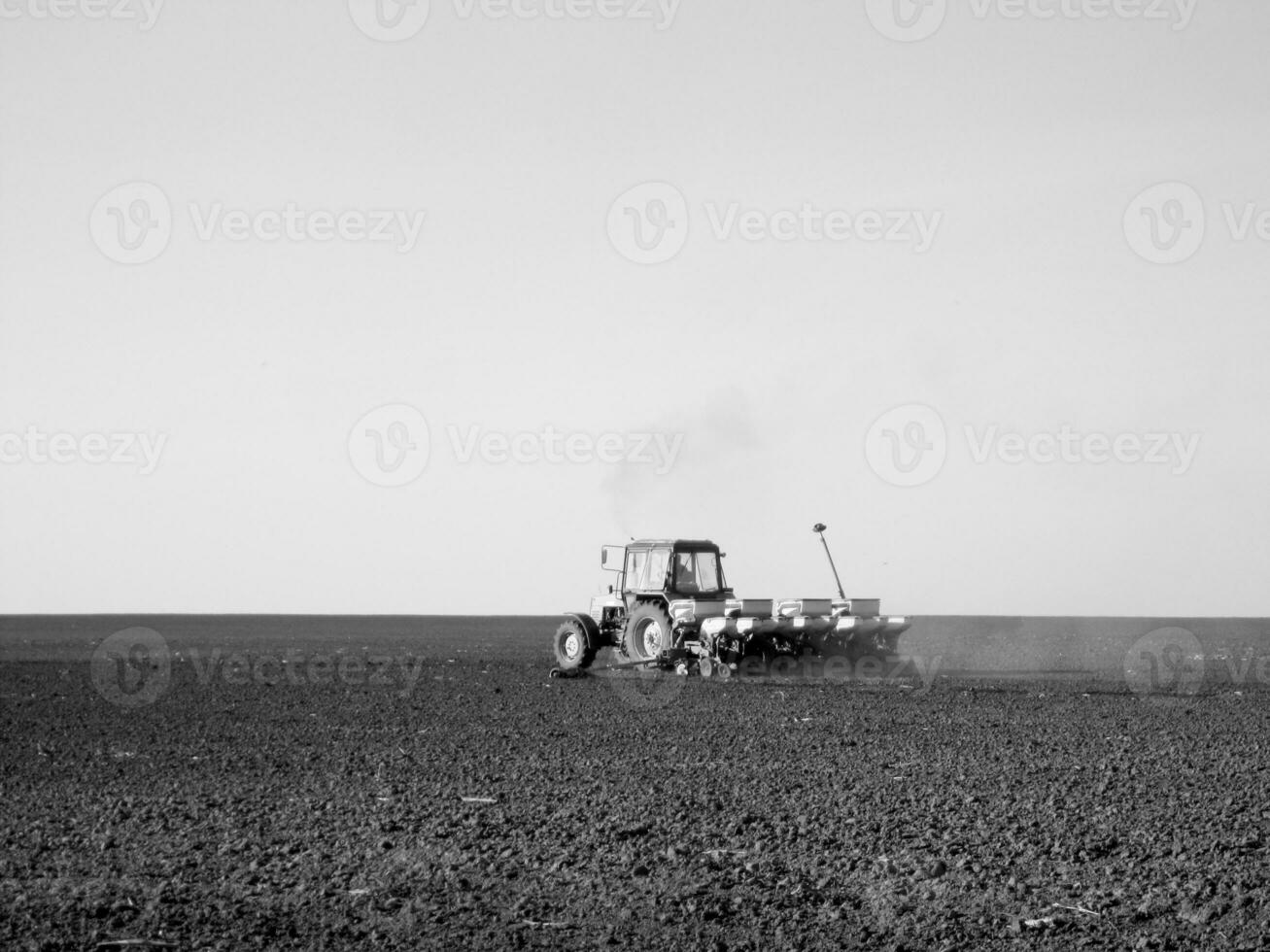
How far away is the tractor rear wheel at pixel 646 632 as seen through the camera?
24688 millimetres

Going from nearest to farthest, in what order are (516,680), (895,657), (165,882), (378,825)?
(165,882)
(378,825)
(895,657)
(516,680)

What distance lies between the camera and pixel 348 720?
1936 cm

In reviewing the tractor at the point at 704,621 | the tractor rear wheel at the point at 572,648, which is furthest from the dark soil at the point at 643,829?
the tractor rear wheel at the point at 572,648

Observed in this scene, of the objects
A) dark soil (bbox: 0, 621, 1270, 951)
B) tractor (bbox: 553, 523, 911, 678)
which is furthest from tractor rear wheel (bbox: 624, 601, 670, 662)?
dark soil (bbox: 0, 621, 1270, 951)

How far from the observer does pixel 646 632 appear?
993 inches

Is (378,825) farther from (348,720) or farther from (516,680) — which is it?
(516,680)

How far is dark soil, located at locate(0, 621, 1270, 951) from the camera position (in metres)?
8.41

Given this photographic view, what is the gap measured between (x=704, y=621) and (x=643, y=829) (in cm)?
1352

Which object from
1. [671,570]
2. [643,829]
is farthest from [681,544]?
[643,829]

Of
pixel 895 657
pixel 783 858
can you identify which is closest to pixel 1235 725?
pixel 895 657

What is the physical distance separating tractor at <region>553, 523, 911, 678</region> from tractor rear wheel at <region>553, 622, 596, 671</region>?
0.05 metres

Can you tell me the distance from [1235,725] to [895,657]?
8452 millimetres

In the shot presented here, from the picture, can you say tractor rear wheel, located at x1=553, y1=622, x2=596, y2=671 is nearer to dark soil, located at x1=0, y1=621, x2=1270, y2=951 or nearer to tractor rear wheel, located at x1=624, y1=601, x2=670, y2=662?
tractor rear wheel, located at x1=624, y1=601, x2=670, y2=662

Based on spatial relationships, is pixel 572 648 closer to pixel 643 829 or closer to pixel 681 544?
pixel 681 544
